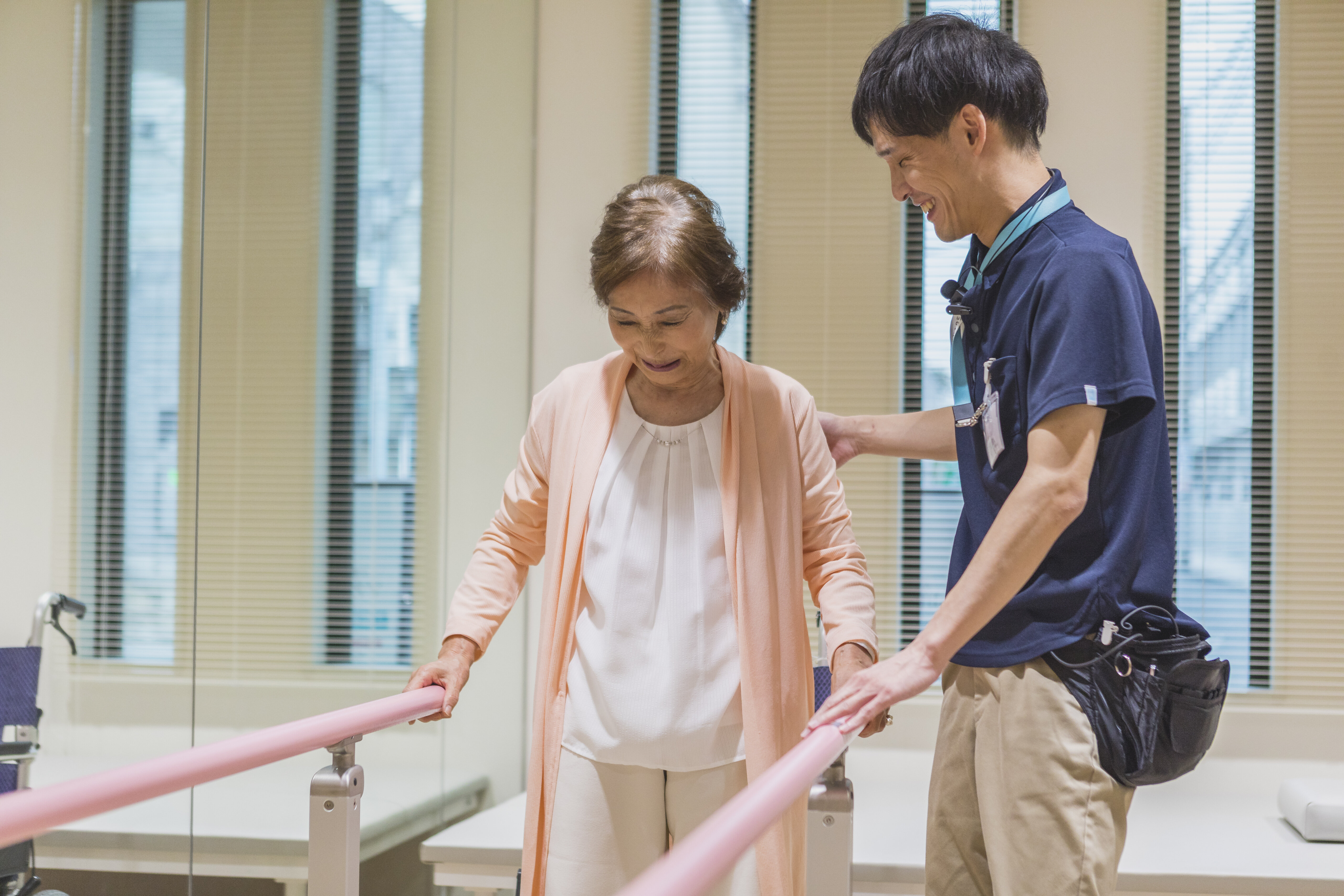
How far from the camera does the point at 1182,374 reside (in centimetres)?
340

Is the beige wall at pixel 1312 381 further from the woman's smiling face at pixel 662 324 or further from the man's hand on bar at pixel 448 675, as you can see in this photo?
the man's hand on bar at pixel 448 675

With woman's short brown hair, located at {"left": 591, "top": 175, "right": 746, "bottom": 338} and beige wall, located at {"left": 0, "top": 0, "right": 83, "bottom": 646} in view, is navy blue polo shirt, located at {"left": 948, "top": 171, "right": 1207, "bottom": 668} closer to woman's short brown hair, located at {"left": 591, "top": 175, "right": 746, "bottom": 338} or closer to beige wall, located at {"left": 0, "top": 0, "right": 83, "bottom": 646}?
woman's short brown hair, located at {"left": 591, "top": 175, "right": 746, "bottom": 338}

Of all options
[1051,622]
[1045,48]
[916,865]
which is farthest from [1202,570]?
[1051,622]

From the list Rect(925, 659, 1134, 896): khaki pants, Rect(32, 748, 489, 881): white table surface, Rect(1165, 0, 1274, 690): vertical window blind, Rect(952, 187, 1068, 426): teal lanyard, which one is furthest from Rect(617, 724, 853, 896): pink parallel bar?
Rect(1165, 0, 1274, 690): vertical window blind

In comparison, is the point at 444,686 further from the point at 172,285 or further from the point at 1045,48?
the point at 1045,48

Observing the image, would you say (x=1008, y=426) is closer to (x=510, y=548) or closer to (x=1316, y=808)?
(x=510, y=548)

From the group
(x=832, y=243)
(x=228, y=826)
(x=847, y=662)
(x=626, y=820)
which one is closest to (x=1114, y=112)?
(x=832, y=243)

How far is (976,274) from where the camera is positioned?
1.46m

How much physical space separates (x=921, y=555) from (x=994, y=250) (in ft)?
7.24

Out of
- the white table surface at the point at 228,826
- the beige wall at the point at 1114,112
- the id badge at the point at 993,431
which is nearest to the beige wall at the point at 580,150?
the beige wall at the point at 1114,112

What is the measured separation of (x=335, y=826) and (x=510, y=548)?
53cm

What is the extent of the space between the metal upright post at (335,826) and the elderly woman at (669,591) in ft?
0.58

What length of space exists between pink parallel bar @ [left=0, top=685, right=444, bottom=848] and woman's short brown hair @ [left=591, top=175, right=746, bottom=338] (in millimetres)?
656

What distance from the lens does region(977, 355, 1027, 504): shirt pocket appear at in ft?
4.41
